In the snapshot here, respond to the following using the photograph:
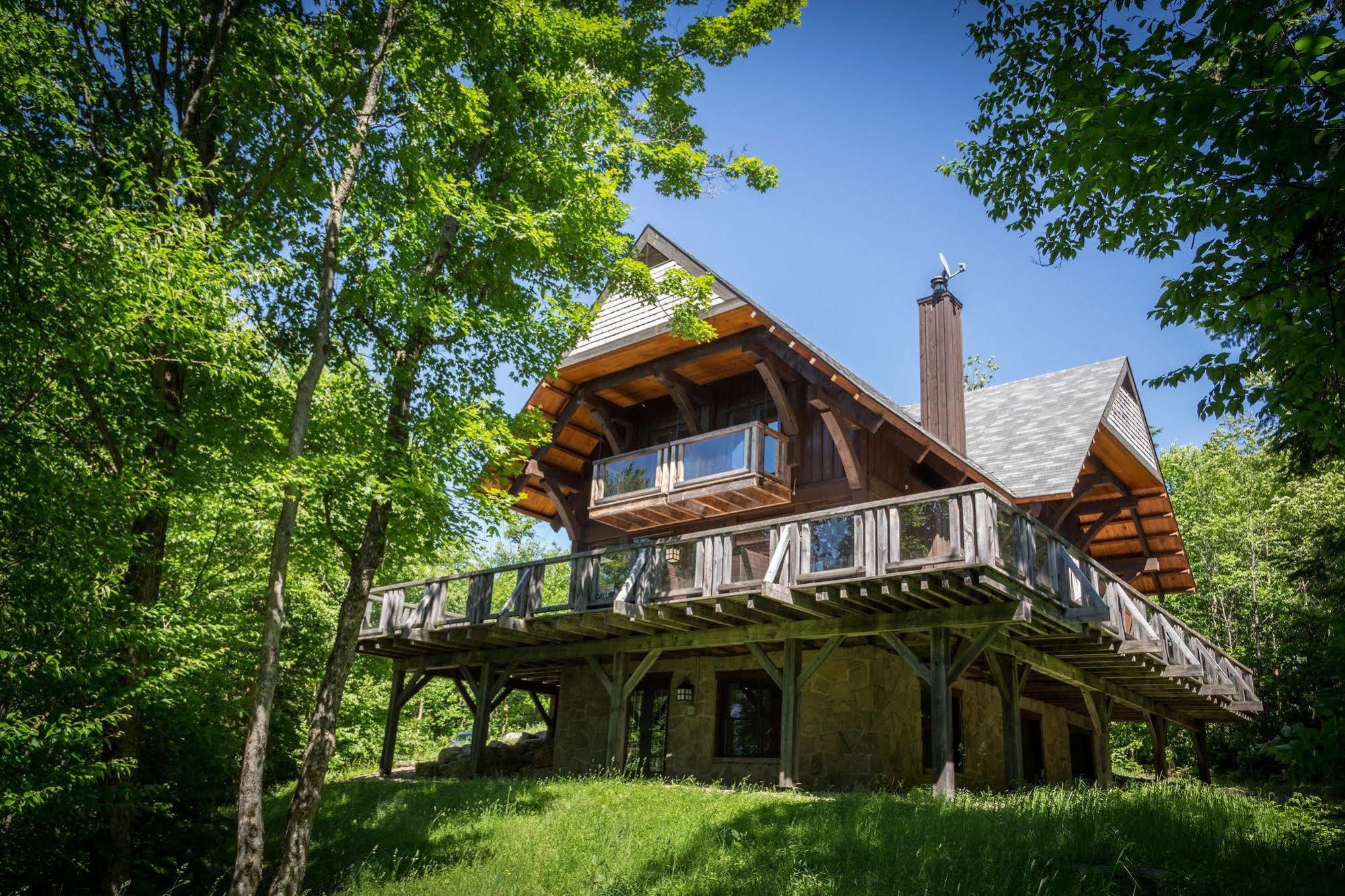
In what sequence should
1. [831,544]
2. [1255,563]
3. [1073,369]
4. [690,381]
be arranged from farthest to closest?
[1255,563], [1073,369], [690,381], [831,544]

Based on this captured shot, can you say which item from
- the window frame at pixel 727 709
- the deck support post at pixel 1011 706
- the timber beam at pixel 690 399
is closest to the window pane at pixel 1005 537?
the deck support post at pixel 1011 706

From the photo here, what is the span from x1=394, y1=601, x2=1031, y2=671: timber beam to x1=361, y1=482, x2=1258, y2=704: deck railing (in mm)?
749

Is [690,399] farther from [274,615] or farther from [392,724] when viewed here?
[274,615]

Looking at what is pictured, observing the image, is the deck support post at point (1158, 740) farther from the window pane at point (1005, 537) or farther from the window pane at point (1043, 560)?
the window pane at point (1005, 537)

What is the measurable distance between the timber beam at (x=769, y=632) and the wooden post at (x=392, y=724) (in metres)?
1.75

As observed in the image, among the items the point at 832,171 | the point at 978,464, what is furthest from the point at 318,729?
the point at 978,464

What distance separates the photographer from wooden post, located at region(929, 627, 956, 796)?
11.8m

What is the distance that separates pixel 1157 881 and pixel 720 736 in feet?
32.5

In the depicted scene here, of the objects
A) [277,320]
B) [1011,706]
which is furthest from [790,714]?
[277,320]

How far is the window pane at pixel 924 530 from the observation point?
11859 mm

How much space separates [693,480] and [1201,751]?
14.2m

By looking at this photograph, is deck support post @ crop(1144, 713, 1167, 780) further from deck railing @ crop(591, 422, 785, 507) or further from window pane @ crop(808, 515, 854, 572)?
window pane @ crop(808, 515, 854, 572)

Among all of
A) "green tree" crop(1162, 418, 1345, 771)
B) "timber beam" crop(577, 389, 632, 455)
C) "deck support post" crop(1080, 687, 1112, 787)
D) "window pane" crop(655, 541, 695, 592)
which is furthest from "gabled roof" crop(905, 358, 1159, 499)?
"timber beam" crop(577, 389, 632, 455)

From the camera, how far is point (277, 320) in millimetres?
11914
